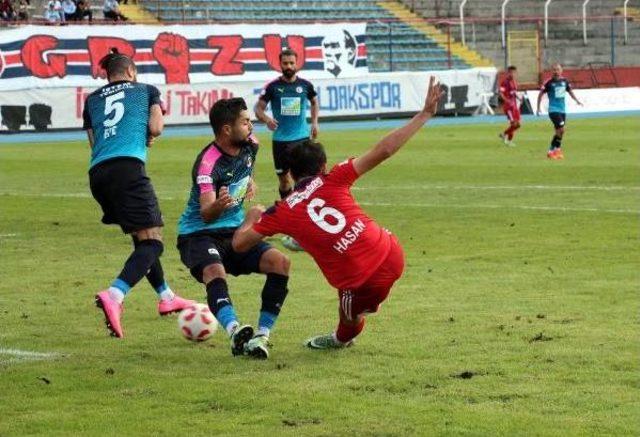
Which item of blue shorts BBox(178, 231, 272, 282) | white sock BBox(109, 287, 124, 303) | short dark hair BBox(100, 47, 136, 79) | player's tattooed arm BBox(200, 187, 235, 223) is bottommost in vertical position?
white sock BBox(109, 287, 124, 303)

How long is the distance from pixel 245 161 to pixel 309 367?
1662 mm

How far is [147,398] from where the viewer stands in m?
7.59

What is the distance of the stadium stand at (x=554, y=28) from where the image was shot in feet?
170

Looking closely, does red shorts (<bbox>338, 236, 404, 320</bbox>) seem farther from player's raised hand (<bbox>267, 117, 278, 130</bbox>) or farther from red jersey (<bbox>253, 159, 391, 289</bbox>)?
player's raised hand (<bbox>267, 117, 278, 130</bbox>)

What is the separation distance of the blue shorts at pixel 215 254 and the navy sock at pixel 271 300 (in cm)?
19

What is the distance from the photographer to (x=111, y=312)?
9.20m

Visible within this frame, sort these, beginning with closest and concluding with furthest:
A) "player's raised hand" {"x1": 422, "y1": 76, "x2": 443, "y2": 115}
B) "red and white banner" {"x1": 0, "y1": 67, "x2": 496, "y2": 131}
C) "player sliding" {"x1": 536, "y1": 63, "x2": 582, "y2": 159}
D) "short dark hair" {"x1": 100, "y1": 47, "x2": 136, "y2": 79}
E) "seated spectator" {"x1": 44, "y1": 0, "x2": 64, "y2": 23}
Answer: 1. "player's raised hand" {"x1": 422, "y1": 76, "x2": 443, "y2": 115}
2. "short dark hair" {"x1": 100, "y1": 47, "x2": 136, "y2": 79}
3. "player sliding" {"x1": 536, "y1": 63, "x2": 582, "y2": 159}
4. "red and white banner" {"x1": 0, "y1": 67, "x2": 496, "y2": 131}
5. "seated spectator" {"x1": 44, "y1": 0, "x2": 64, "y2": 23}

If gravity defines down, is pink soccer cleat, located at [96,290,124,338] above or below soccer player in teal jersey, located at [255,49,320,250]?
below

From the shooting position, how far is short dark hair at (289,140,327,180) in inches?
328

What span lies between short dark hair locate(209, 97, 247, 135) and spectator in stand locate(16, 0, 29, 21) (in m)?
32.8

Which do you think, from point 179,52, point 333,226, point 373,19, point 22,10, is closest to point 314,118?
Answer: point 333,226

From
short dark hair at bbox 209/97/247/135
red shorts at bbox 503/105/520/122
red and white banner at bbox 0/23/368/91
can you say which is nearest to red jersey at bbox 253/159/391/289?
short dark hair at bbox 209/97/247/135

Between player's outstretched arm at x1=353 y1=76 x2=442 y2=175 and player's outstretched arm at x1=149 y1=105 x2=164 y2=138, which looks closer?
player's outstretched arm at x1=353 y1=76 x2=442 y2=175

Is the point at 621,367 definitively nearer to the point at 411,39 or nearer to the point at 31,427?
the point at 31,427
